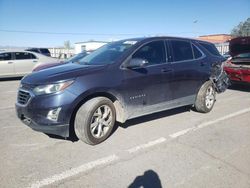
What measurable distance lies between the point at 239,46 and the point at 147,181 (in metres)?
8.25

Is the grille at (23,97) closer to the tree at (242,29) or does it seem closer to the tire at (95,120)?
the tire at (95,120)

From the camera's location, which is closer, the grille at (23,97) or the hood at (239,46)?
the grille at (23,97)

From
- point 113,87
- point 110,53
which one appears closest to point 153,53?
point 110,53

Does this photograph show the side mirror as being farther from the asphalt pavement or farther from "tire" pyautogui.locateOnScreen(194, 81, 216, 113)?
"tire" pyautogui.locateOnScreen(194, 81, 216, 113)

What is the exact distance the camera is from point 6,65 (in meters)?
12.0

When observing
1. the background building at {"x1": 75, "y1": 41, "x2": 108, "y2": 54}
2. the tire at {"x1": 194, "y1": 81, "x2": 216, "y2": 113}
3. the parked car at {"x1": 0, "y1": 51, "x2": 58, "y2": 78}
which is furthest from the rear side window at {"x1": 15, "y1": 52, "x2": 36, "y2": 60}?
the background building at {"x1": 75, "y1": 41, "x2": 108, "y2": 54}

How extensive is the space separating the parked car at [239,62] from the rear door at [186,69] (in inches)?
128

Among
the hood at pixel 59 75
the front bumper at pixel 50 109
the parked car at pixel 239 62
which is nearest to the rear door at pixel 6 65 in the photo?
the hood at pixel 59 75

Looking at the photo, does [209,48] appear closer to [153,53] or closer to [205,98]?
[205,98]

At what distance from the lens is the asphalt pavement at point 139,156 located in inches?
118

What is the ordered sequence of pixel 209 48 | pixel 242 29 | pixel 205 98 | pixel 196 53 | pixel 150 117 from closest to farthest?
1. pixel 150 117
2. pixel 196 53
3. pixel 205 98
4. pixel 209 48
5. pixel 242 29

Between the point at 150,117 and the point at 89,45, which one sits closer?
the point at 150,117

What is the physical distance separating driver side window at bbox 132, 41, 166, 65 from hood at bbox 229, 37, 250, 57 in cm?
563

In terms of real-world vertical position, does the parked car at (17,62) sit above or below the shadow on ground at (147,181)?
above
